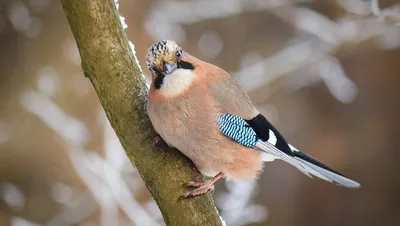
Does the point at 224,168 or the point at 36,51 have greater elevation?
the point at 36,51

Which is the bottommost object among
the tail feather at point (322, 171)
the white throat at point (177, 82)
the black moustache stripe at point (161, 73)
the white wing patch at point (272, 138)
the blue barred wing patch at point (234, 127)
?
the tail feather at point (322, 171)

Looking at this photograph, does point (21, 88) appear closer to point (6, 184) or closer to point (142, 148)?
point (6, 184)

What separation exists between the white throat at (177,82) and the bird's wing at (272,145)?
0.09 meters

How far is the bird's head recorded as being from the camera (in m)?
1.04

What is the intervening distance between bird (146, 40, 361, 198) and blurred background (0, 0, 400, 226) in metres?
0.98

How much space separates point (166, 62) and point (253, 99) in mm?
1687

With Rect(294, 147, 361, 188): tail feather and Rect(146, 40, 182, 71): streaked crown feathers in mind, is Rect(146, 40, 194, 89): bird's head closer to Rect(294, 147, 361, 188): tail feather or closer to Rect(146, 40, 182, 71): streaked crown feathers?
Rect(146, 40, 182, 71): streaked crown feathers

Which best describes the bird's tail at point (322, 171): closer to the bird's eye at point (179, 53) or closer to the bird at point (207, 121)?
the bird at point (207, 121)

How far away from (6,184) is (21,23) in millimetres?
662

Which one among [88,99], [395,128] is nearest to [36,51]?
[88,99]

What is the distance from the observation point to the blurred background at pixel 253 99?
2412mm

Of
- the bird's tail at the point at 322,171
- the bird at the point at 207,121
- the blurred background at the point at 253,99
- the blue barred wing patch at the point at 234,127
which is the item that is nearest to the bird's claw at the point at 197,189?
the bird at the point at 207,121

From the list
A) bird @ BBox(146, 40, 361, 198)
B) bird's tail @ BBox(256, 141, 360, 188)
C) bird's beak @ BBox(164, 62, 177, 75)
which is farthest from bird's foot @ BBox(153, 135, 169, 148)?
bird's tail @ BBox(256, 141, 360, 188)

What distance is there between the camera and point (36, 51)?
2537 millimetres
